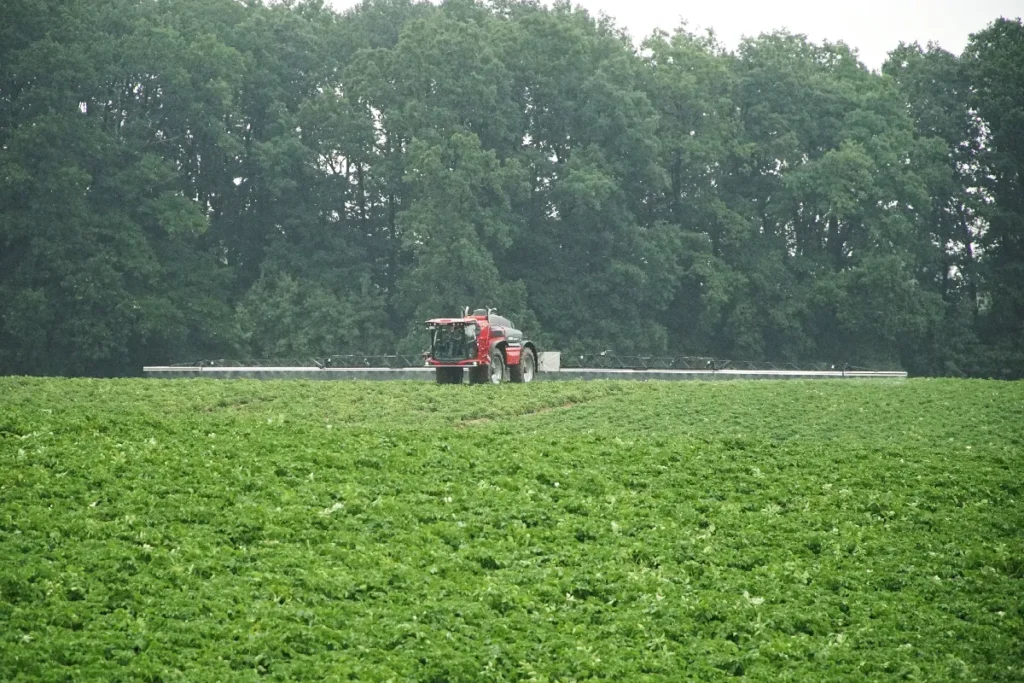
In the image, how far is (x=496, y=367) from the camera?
105 feet

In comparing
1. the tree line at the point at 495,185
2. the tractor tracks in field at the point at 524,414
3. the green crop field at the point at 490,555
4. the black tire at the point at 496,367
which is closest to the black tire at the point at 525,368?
the black tire at the point at 496,367

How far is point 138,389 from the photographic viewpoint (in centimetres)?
2738

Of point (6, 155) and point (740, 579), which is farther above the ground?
point (6, 155)

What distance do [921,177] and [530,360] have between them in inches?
1258

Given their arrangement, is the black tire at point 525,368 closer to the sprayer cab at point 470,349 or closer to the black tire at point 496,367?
the sprayer cab at point 470,349

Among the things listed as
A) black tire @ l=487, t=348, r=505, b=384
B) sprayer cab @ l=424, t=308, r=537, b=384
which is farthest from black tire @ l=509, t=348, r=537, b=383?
black tire @ l=487, t=348, r=505, b=384

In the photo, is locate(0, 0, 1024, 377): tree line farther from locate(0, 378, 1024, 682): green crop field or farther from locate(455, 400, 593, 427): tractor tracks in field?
locate(0, 378, 1024, 682): green crop field

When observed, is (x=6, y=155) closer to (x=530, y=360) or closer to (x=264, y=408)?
(x=530, y=360)

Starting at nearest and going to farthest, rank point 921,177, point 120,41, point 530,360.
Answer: point 530,360
point 120,41
point 921,177

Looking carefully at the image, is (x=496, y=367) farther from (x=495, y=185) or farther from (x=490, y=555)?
(x=495, y=185)

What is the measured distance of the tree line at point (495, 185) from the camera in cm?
5228

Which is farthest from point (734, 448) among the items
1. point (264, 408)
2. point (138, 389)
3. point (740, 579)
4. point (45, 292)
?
point (45, 292)

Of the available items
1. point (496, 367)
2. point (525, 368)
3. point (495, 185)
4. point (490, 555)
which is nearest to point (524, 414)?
point (496, 367)

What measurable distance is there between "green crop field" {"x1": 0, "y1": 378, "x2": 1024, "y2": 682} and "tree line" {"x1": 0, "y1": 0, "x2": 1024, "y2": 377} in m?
35.1
